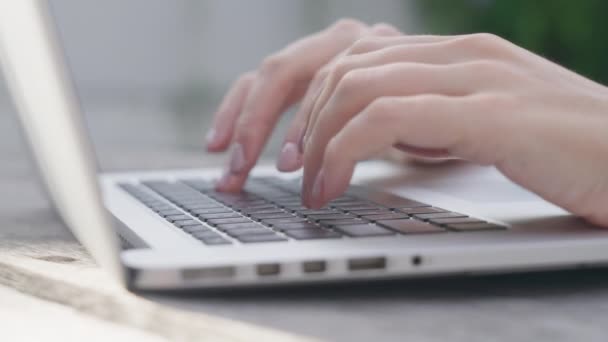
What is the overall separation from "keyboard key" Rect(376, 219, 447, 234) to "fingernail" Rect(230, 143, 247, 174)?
0.31 meters

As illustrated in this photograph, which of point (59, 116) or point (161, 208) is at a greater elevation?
point (59, 116)

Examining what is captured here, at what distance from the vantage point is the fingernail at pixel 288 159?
874 mm

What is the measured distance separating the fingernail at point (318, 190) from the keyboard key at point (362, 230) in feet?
0.20

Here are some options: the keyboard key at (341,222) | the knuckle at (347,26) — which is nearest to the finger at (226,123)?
the knuckle at (347,26)

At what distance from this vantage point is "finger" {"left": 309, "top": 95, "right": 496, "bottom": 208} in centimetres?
59

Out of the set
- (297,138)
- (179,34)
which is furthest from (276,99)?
(179,34)

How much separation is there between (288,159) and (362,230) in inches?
12.5

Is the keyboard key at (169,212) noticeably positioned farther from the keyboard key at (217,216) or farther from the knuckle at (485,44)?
the knuckle at (485,44)

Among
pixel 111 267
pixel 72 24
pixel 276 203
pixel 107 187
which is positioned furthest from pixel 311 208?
pixel 72 24

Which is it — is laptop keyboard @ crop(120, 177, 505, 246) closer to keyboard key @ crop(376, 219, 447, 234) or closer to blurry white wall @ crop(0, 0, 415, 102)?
keyboard key @ crop(376, 219, 447, 234)

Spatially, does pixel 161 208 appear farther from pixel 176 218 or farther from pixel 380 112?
pixel 380 112

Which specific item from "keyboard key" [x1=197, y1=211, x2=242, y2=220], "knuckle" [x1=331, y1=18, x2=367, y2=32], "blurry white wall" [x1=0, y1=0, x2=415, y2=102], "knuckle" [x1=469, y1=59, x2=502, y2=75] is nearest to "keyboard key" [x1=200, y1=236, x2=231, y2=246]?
"keyboard key" [x1=197, y1=211, x2=242, y2=220]

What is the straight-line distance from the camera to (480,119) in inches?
23.3

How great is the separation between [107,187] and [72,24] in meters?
2.56
